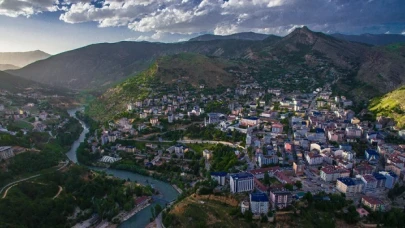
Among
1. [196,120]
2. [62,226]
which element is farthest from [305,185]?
[196,120]

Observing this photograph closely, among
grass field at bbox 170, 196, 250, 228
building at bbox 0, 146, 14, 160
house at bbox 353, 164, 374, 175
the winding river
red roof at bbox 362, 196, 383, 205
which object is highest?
building at bbox 0, 146, 14, 160

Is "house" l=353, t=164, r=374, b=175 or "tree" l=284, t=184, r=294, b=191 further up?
"house" l=353, t=164, r=374, b=175

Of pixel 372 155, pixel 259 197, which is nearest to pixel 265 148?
pixel 372 155

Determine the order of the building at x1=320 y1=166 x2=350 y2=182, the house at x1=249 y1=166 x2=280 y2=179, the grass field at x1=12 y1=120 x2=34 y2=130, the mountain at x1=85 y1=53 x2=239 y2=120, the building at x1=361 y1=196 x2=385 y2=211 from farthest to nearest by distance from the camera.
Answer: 1. the mountain at x1=85 y1=53 x2=239 y2=120
2. the grass field at x1=12 y1=120 x2=34 y2=130
3. the house at x1=249 y1=166 x2=280 y2=179
4. the building at x1=320 y1=166 x2=350 y2=182
5. the building at x1=361 y1=196 x2=385 y2=211

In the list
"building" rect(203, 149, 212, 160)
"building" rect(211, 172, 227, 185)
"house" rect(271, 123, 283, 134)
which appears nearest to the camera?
"building" rect(211, 172, 227, 185)

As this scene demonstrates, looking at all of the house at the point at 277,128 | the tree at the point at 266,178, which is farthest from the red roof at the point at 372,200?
the house at the point at 277,128

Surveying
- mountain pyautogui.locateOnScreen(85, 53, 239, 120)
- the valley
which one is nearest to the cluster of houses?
the valley

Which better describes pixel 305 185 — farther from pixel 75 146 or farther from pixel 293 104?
pixel 75 146

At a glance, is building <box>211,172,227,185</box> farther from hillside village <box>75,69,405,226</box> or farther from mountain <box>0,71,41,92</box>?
mountain <box>0,71,41,92</box>
